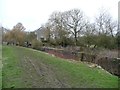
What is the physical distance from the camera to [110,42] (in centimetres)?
3709

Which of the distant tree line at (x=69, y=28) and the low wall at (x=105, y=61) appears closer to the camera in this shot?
the low wall at (x=105, y=61)

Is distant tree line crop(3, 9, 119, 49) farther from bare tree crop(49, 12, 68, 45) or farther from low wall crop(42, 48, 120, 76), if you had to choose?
low wall crop(42, 48, 120, 76)

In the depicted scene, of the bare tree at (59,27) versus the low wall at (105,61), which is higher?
the bare tree at (59,27)

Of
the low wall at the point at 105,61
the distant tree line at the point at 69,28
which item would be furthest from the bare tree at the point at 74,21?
the low wall at the point at 105,61

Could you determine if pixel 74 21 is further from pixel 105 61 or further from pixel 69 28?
pixel 105 61

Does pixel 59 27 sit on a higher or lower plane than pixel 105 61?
higher

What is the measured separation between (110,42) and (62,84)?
27.7 m

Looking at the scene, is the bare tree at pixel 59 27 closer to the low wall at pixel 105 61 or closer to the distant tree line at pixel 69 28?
the distant tree line at pixel 69 28

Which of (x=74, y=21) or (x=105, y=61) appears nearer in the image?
(x=105, y=61)

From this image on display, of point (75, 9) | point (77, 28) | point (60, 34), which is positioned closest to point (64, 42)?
point (60, 34)

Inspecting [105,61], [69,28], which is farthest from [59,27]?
[105,61]

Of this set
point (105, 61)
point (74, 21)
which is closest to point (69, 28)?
point (74, 21)

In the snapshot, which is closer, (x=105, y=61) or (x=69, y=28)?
(x=105, y=61)

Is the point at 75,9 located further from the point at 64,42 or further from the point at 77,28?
the point at 64,42
